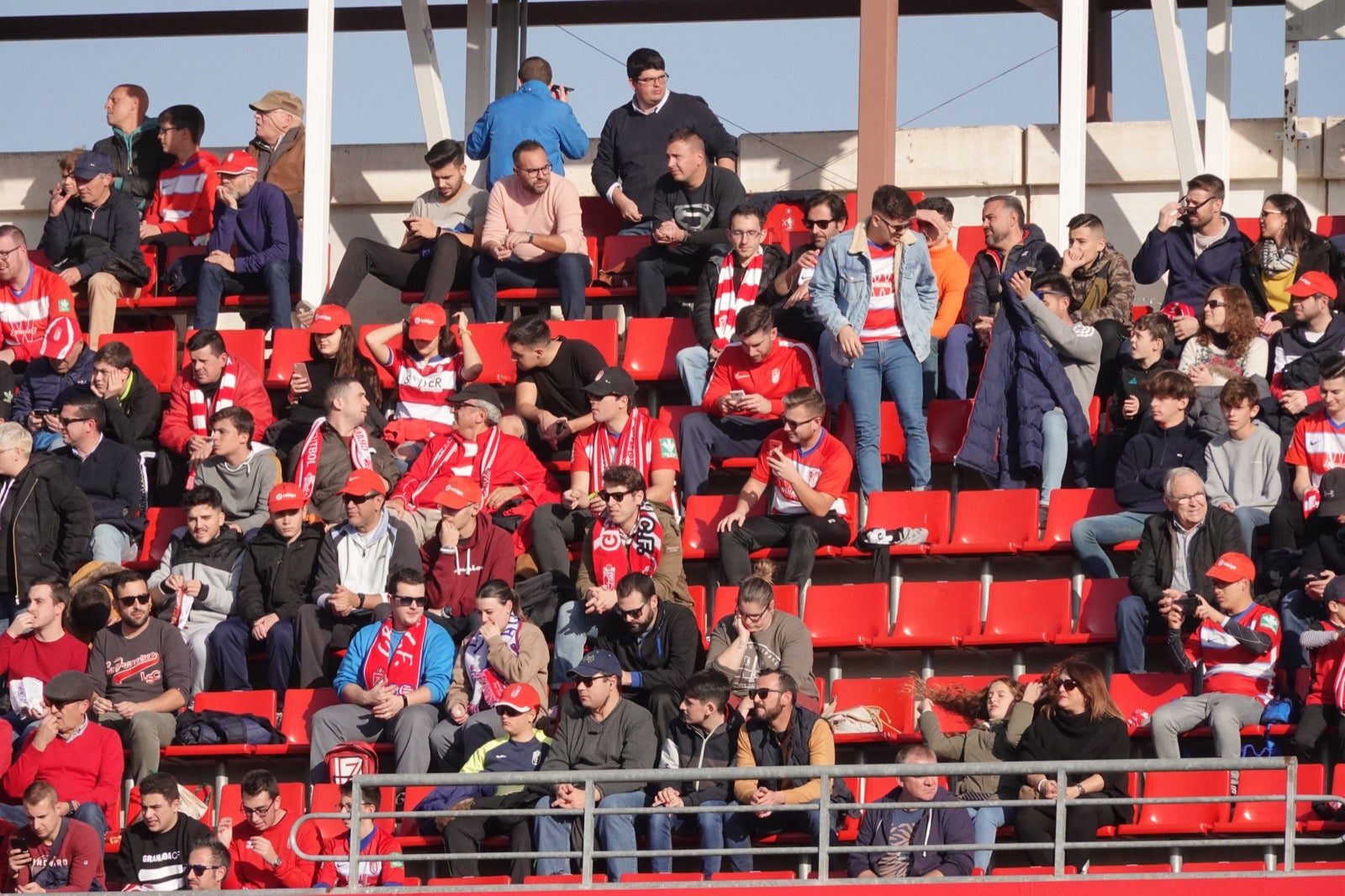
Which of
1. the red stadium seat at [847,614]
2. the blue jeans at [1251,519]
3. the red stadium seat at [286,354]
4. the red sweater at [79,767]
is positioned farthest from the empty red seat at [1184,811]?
the red stadium seat at [286,354]

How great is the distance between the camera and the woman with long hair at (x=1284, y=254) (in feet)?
40.5

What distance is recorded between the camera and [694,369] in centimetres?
1241

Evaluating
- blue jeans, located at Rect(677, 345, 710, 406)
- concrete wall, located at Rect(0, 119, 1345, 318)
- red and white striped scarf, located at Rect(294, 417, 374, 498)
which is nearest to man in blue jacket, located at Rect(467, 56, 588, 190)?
concrete wall, located at Rect(0, 119, 1345, 318)

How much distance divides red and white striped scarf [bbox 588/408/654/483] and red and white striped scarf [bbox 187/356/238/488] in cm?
217

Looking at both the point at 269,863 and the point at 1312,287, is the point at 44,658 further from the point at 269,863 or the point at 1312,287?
the point at 1312,287

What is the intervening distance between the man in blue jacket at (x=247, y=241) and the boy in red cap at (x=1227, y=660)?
5.79m

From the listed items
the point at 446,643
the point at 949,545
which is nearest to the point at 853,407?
the point at 949,545

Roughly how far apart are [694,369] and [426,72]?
383cm

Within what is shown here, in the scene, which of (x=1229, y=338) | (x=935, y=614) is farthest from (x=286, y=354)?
(x=1229, y=338)

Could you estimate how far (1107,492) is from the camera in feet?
37.8

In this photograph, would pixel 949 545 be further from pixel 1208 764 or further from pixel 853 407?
pixel 1208 764

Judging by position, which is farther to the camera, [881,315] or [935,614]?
[881,315]

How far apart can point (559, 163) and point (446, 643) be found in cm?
429

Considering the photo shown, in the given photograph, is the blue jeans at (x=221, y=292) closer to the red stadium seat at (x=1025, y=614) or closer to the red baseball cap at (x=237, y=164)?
the red baseball cap at (x=237, y=164)
